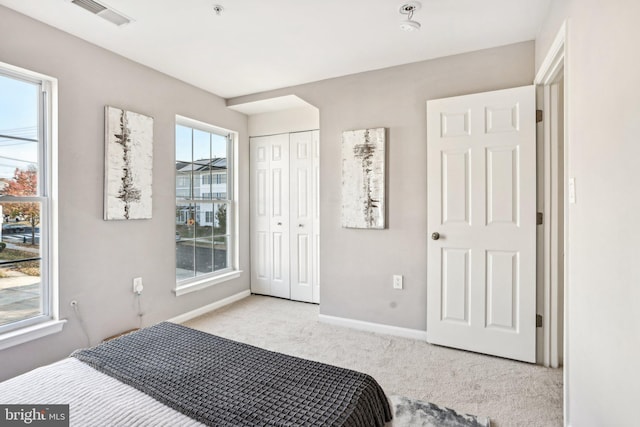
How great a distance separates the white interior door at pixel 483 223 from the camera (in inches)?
96.3

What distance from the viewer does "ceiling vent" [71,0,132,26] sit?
2027mm

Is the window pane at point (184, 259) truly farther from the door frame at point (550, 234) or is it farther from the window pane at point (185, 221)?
the door frame at point (550, 234)

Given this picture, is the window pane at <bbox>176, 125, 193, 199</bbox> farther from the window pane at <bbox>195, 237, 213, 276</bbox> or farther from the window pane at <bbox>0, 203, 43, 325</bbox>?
the window pane at <bbox>0, 203, 43, 325</bbox>

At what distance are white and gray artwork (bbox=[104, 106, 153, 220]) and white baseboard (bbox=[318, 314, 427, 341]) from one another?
1936mm

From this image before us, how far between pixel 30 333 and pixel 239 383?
71.6 inches

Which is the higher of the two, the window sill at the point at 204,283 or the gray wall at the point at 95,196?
the gray wall at the point at 95,196

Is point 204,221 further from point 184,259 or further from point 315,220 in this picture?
point 315,220

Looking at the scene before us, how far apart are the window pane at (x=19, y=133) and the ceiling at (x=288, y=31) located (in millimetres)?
488

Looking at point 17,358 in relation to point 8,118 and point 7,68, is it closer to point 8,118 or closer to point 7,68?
→ point 8,118

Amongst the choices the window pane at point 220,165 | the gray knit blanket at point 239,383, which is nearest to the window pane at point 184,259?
the window pane at point 220,165

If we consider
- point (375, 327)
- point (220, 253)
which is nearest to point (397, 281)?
point (375, 327)

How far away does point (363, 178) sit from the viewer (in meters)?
3.09

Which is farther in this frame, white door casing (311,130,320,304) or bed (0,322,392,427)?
white door casing (311,130,320,304)
